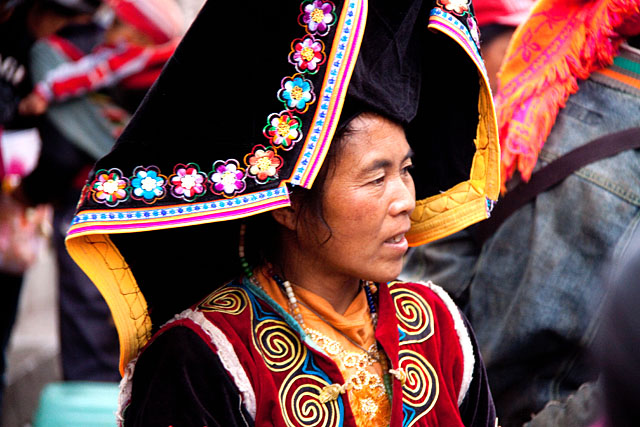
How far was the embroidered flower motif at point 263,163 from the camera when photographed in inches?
70.5

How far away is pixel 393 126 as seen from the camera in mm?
1930

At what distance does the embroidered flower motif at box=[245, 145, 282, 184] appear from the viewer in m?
1.79

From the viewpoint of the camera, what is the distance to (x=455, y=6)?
1907mm

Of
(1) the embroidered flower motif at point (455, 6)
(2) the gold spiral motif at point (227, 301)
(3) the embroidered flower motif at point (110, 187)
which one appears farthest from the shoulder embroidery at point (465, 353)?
(3) the embroidered flower motif at point (110, 187)

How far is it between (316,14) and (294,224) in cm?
53

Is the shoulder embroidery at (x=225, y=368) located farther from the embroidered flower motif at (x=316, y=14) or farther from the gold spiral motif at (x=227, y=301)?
the embroidered flower motif at (x=316, y=14)

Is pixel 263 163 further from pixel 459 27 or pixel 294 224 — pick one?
pixel 459 27

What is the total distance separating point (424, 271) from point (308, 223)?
1.15m

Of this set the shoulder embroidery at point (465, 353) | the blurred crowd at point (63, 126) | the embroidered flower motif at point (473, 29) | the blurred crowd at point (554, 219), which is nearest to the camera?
the embroidered flower motif at point (473, 29)

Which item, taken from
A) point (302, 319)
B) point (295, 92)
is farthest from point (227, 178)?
point (302, 319)

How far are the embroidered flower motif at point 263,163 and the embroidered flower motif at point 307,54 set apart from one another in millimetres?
203

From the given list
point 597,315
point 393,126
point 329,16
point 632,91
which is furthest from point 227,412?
point 632,91

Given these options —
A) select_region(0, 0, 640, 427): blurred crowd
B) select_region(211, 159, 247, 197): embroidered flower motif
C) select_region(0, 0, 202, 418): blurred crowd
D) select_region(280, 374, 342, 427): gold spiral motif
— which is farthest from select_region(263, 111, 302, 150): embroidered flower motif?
select_region(0, 0, 202, 418): blurred crowd

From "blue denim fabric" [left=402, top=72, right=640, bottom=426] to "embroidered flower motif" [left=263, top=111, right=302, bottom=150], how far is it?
1.17m
